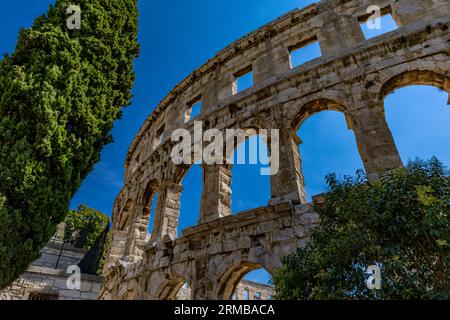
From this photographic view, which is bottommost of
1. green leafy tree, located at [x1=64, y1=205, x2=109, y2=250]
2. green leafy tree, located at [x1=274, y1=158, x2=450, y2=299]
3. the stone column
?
green leafy tree, located at [x1=274, y1=158, x2=450, y2=299]

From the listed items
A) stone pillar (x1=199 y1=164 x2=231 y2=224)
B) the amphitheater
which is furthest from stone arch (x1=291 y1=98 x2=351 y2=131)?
stone pillar (x1=199 y1=164 x2=231 y2=224)

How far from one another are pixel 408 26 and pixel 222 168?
22.2ft

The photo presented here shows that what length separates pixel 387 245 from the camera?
305 centimetres

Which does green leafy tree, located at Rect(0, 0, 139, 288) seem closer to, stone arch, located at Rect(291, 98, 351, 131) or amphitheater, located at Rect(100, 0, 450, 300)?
amphitheater, located at Rect(100, 0, 450, 300)

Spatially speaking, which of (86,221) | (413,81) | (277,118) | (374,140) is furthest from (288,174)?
(86,221)

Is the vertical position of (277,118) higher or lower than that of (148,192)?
higher

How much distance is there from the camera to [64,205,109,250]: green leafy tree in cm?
2114

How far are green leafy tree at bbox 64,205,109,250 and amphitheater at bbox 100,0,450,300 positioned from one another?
36.3 ft

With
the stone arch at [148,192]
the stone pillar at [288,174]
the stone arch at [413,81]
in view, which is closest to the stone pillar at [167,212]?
the stone arch at [148,192]

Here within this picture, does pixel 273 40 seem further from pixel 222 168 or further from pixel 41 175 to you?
pixel 41 175

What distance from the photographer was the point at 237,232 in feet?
22.5

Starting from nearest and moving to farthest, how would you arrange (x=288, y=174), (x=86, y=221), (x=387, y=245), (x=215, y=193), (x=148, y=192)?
(x=387, y=245) < (x=288, y=174) < (x=215, y=193) < (x=148, y=192) < (x=86, y=221)

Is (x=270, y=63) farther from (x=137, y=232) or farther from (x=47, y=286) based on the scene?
(x=47, y=286)

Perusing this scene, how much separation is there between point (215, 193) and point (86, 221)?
19.0 m
